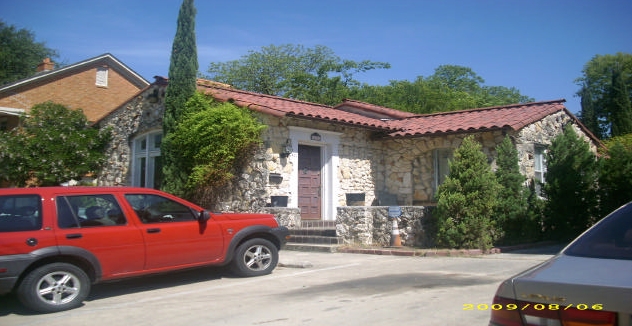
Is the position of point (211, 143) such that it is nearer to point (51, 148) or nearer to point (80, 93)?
point (51, 148)

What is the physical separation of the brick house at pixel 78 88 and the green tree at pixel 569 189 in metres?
20.7

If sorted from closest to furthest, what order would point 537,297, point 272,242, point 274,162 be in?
1. point 537,297
2. point 272,242
3. point 274,162

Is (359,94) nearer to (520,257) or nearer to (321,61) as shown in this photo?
(321,61)

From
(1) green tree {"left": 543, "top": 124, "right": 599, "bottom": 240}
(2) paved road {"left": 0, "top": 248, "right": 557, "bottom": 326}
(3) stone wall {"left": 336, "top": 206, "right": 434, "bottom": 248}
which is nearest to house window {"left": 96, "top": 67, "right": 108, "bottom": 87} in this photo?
(3) stone wall {"left": 336, "top": 206, "right": 434, "bottom": 248}

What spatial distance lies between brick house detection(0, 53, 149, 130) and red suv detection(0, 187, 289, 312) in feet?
64.3

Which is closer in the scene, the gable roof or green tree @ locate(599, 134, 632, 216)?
green tree @ locate(599, 134, 632, 216)

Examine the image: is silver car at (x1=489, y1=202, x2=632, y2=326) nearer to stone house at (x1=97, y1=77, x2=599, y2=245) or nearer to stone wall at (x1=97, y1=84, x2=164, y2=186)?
stone house at (x1=97, y1=77, x2=599, y2=245)

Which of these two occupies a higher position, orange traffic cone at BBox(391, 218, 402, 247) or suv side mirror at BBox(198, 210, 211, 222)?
suv side mirror at BBox(198, 210, 211, 222)

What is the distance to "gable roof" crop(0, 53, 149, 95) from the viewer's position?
24155 mm

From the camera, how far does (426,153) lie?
50.2ft

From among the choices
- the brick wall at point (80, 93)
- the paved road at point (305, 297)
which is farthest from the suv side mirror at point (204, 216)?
the brick wall at point (80, 93)

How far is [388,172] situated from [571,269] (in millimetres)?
13243

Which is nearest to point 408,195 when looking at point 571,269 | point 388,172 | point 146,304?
point 388,172

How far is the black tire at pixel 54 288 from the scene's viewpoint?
5984 mm
